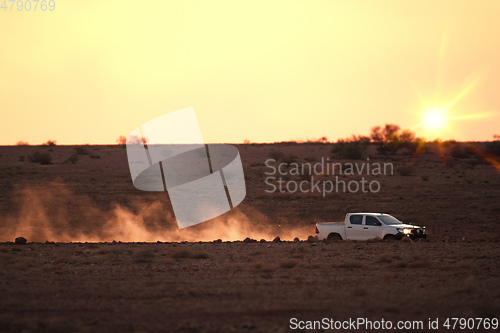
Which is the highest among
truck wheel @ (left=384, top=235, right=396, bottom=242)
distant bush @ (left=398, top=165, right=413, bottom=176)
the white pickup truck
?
distant bush @ (left=398, top=165, right=413, bottom=176)

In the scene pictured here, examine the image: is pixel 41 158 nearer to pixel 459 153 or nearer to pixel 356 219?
pixel 356 219

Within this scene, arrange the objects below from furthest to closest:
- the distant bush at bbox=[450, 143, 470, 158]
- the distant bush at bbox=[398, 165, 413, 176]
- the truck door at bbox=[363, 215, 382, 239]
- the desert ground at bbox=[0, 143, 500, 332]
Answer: the distant bush at bbox=[450, 143, 470, 158] < the distant bush at bbox=[398, 165, 413, 176] < the truck door at bbox=[363, 215, 382, 239] < the desert ground at bbox=[0, 143, 500, 332]

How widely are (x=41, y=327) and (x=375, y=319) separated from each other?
6069 millimetres

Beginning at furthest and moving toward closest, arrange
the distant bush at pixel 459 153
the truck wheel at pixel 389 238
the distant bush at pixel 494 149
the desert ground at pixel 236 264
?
the distant bush at pixel 459 153 < the distant bush at pixel 494 149 < the truck wheel at pixel 389 238 < the desert ground at pixel 236 264

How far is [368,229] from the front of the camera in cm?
2505

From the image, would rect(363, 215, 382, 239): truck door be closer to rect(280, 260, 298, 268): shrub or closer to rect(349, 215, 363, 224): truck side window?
rect(349, 215, 363, 224): truck side window

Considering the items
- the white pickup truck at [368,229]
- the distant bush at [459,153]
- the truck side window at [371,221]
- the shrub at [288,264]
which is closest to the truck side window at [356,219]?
the white pickup truck at [368,229]

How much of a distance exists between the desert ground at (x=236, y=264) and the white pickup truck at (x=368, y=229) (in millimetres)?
895

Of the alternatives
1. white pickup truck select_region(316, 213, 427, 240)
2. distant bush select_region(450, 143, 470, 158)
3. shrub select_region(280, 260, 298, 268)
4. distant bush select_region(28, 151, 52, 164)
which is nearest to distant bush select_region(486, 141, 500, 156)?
distant bush select_region(450, 143, 470, 158)

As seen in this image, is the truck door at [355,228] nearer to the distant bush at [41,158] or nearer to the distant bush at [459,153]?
the distant bush at [41,158]

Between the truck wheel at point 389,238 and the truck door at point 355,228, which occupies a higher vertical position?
the truck door at point 355,228

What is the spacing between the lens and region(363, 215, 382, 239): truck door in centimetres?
2489

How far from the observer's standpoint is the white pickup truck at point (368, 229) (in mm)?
24516

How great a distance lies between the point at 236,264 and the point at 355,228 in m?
8.63
